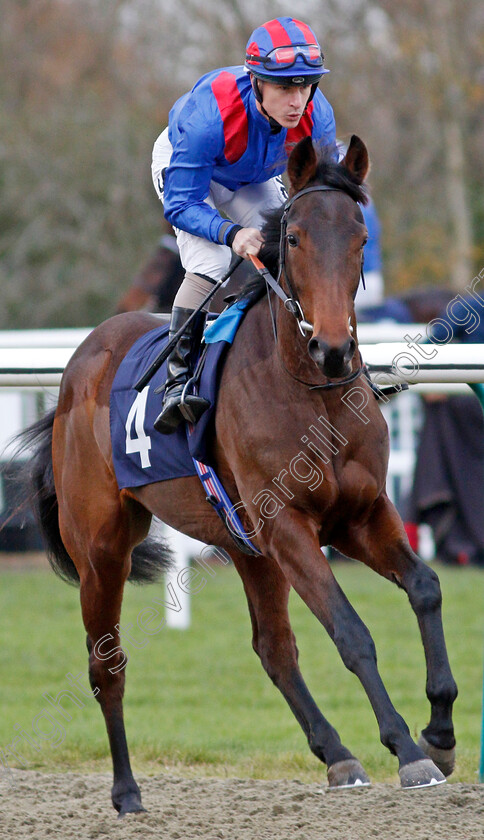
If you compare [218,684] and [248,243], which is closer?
[248,243]

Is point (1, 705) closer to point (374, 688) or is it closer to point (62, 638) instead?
point (62, 638)

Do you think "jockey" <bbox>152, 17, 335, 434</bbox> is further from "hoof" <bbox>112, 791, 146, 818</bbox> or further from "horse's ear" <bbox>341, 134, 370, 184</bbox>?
"hoof" <bbox>112, 791, 146, 818</bbox>

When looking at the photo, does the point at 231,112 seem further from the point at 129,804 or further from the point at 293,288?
the point at 129,804

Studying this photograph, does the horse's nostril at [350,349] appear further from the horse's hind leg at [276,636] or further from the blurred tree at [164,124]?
the blurred tree at [164,124]

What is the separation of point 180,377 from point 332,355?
2.96ft

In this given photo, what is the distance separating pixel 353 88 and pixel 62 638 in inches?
529

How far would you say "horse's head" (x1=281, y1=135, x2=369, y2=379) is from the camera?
10.1ft

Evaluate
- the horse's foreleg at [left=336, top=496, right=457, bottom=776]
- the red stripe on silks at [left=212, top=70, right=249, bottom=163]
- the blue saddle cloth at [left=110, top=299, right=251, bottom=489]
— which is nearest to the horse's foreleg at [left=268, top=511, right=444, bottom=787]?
the horse's foreleg at [left=336, top=496, right=457, bottom=776]

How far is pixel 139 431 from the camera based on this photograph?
4090 millimetres

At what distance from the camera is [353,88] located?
62.2 ft

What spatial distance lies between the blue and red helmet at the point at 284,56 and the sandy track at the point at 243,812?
228 centimetres

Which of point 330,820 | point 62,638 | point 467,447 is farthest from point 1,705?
point 467,447

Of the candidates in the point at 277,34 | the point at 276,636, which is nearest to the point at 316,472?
the point at 276,636

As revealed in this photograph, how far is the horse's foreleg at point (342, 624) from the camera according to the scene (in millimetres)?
3057
